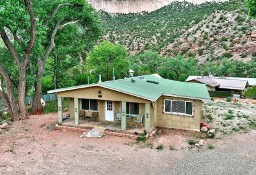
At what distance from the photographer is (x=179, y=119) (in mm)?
16625

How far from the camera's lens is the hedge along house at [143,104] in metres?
15.6

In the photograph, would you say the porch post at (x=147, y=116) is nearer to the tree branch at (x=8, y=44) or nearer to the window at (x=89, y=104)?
the window at (x=89, y=104)

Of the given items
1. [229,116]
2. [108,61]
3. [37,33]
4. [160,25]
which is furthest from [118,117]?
[160,25]

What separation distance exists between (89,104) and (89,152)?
5369 millimetres

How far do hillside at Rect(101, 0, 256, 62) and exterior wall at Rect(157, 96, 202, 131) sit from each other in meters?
38.6

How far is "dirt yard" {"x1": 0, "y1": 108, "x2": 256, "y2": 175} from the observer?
11166 millimetres

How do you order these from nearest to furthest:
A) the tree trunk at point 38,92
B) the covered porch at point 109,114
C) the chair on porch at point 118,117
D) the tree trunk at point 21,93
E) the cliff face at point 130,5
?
the covered porch at point 109,114
the chair on porch at point 118,117
the tree trunk at point 21,93
the tree trunk at point 38,92
the cliff face at point 130,5

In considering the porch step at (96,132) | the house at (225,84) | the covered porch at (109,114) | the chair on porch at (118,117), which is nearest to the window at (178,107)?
the covered porch at (109,114)

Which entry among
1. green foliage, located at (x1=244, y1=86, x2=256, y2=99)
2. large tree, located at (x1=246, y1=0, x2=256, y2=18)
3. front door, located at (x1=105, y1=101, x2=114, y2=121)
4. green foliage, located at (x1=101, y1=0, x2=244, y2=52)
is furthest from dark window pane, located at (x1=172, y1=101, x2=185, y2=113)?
green foliage, located at (x1=101, y1=0, x2=244, y2=52)

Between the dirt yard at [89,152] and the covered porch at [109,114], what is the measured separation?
113 centimetres

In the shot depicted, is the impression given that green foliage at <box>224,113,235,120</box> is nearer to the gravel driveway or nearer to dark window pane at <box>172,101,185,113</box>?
the gravel driveway

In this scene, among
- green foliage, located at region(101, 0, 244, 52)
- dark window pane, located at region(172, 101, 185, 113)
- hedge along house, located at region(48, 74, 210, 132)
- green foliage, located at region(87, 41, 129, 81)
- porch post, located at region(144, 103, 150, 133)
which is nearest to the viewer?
porch post, located at region(144, 103, 150, 133)

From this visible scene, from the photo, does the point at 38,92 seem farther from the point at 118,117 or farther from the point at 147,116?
the point at 147,116

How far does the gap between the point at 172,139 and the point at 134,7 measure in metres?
74.8
